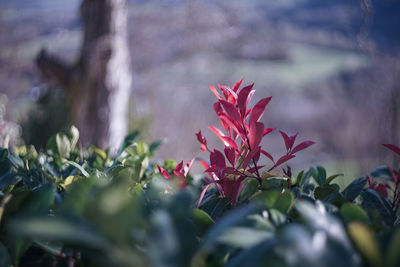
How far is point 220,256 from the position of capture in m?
0.36

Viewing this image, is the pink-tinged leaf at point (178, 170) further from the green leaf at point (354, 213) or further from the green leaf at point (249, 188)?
the green leaf at point (354, 213)

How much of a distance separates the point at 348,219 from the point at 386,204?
0.19 m

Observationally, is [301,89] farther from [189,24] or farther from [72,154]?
[72,154]

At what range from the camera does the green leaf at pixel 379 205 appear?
550mm

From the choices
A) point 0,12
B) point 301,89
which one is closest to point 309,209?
point 0,12

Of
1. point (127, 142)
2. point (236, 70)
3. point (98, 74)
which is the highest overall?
point (127, 142)

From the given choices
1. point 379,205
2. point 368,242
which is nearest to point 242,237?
point 368,242

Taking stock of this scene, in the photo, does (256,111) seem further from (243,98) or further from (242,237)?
(242,237)

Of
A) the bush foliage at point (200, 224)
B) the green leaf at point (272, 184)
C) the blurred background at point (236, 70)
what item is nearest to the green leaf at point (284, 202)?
the bush foliage at point (200, 224)

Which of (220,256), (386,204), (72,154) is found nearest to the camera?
(220,256)

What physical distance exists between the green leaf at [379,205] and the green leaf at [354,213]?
0.18 metres

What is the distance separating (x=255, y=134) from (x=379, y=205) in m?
0.23

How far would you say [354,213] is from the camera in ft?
1.32

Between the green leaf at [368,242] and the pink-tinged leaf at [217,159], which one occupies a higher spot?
the green leaf at [368,242]
